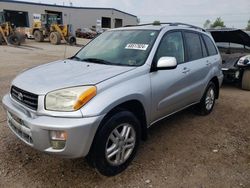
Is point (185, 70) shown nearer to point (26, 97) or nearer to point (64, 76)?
point (64, 76)

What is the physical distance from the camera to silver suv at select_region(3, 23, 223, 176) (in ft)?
8.54

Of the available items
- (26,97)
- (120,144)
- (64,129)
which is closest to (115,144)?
(120,144)

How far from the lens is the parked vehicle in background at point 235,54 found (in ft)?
24.9

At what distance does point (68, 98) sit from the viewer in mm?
2652

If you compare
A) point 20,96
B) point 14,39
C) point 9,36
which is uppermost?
point 20,96

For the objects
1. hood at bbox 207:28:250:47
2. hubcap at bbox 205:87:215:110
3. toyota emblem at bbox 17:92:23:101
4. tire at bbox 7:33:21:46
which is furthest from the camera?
tire at bbox 7:33:21:46

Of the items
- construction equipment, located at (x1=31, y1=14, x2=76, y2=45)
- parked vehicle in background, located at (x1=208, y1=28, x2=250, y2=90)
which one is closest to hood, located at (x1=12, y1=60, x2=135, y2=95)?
parked vehicle in background, located at (x1=208, y1=28, x2=250, y2=90)

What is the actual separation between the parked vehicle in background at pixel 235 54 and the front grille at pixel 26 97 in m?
6.12

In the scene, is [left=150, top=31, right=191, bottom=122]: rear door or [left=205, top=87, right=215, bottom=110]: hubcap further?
[left=205, top=87, right=215, bottom=110]: hubcap

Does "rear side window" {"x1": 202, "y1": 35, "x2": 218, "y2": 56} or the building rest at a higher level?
the building

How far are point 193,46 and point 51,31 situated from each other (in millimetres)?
23621

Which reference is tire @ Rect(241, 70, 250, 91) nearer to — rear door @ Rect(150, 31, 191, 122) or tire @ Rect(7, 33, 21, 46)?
rear door @ Rect(150, 31, 191, 122)

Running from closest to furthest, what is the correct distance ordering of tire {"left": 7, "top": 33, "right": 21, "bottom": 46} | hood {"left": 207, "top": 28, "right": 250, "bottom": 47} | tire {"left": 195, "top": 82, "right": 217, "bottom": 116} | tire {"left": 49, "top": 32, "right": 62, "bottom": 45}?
1. tire {"left": 195, "top": 82, "right": 217, "bottom": 116}
2. hood {"left": 207, "top": 28, "right": 250, "bottom": 47}
3. tire {"left": 7, "top": 33, "right": 21, "bottom": 46}
4. tire {"left": 49, "top": 32, "right": 62, "bottom": 45}

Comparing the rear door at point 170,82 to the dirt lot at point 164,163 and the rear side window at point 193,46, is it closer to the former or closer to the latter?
the rear side window at point 193,46
